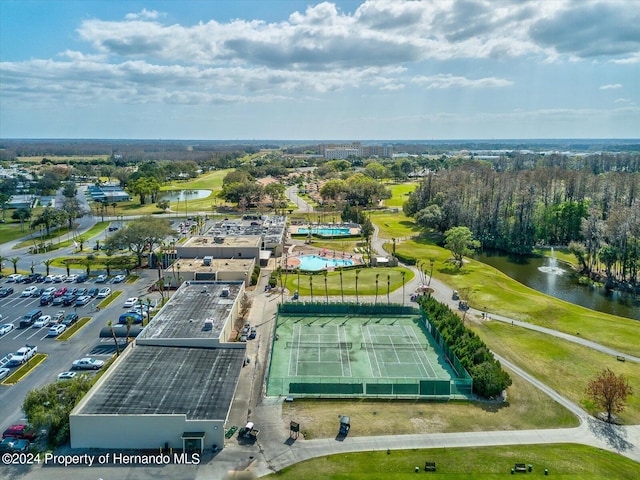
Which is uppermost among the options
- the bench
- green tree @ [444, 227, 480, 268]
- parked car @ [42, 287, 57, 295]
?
green tree @ [444, 227, 480, 268]

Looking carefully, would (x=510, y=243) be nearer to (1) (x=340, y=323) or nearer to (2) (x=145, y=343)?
(1) (x=340, y=323)

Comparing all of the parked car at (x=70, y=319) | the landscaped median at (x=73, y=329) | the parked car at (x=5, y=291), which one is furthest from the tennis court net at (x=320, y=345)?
the parked car at (x=5, y=291)

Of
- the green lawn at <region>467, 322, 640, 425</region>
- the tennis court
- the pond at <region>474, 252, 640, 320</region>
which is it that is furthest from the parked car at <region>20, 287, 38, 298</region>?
the pond at <region>474, 252, 640, 320</region>

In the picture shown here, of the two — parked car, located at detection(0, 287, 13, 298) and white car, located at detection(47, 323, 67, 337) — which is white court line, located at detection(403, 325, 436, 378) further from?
parked car, located at detection(0, 287, 13, 298)

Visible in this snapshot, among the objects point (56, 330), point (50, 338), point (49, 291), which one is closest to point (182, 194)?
point (49, 291)

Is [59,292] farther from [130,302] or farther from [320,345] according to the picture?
[320,345]
